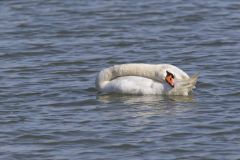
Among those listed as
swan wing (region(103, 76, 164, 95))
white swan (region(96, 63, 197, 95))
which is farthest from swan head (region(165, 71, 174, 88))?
swan wing (region(103, 76, 164, 95))

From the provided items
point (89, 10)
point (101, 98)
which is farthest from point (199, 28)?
point (101, 98)

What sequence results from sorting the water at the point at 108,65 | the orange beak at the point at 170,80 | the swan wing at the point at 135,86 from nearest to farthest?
the water at the point at 108,65 < the orange beak at the point at 170,80 < the swan wing at the point at 135,86

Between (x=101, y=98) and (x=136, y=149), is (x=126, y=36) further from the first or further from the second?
(x=136, y=149)

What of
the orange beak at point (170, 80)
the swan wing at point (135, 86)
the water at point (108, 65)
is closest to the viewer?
the water at point (108, 65)

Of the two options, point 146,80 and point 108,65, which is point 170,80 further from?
point 108,65

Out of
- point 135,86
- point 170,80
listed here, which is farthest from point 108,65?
point 170,80

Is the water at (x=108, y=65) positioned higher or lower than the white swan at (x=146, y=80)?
lower

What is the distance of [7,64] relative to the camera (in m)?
16.2

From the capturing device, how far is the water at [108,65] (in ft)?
37.0

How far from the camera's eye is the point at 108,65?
15898mm

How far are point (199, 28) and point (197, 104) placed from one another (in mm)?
5963

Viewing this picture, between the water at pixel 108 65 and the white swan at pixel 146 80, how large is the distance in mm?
120

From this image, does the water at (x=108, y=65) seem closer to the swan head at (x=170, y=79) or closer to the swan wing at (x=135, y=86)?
the swan wing at (x=135, y=86)

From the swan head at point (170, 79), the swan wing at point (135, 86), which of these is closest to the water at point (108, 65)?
the swan wing at point (135, 86)
